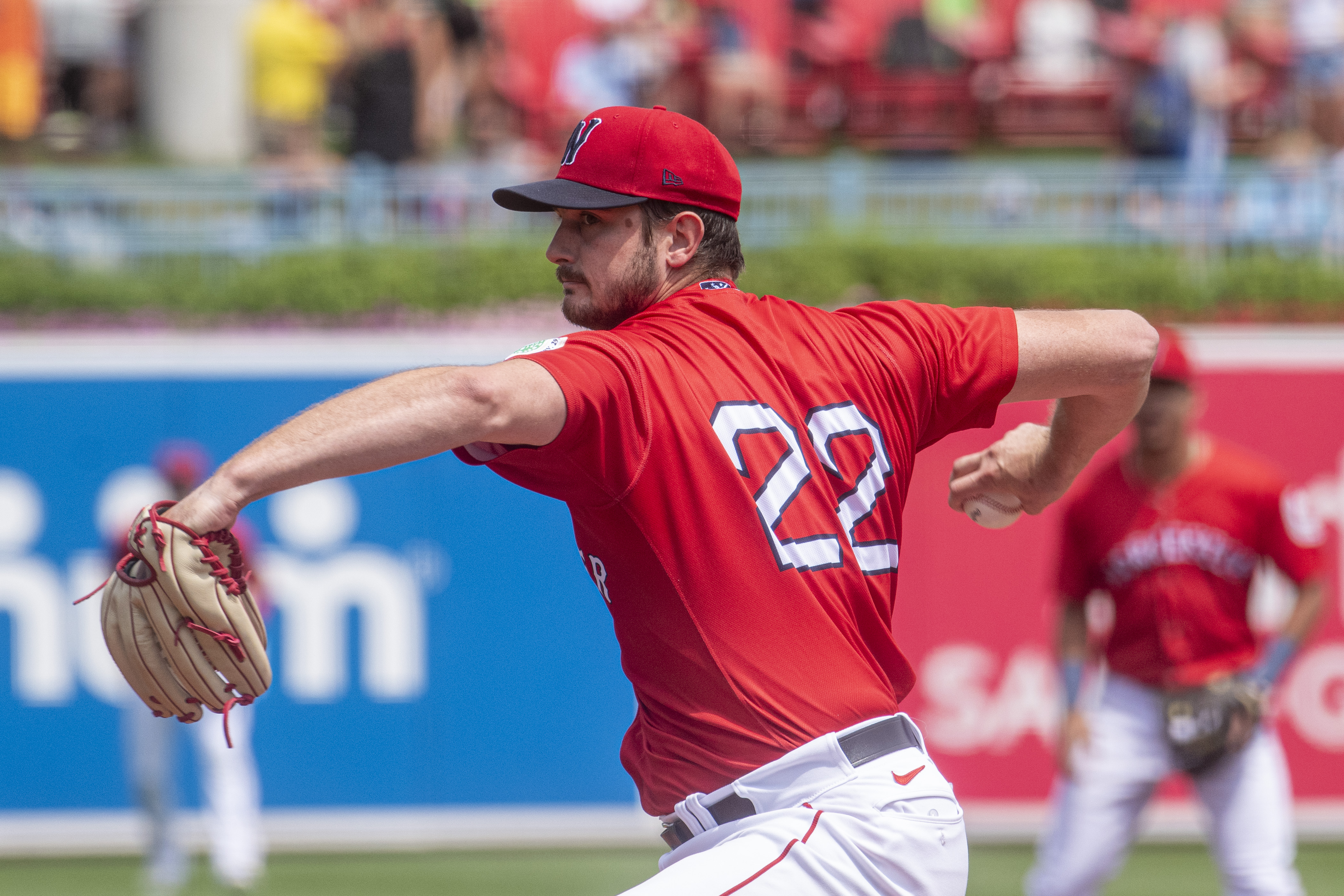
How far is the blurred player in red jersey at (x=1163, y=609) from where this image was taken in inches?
220

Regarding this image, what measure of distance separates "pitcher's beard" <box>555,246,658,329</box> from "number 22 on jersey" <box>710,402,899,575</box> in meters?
0.38

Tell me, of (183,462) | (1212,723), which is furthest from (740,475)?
(183,462)

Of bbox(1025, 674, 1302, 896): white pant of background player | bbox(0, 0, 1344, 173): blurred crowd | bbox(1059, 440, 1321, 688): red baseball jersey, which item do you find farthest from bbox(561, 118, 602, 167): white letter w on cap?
bbox(0, 0, 1344, 173): blurred crowd

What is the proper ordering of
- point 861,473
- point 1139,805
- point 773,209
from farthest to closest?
point 773,209
point 1139,805
point 861,473

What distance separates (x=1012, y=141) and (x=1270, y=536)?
29.5 feet

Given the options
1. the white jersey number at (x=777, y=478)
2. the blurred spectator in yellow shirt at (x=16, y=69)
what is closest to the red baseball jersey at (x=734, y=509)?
the white jersey number at (x=777, y=478)

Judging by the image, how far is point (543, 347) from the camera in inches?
105

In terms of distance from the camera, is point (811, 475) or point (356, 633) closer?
point (811, 475)

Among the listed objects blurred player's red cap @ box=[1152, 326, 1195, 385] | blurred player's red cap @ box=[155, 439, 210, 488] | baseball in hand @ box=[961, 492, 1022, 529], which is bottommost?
blurred player's red cap @ box=[155, 439, 210, 488]

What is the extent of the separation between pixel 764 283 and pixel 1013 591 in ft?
8.43

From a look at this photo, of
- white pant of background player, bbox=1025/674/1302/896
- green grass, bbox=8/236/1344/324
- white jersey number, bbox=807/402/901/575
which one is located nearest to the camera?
white jersey number, bbox=807/402/901/575

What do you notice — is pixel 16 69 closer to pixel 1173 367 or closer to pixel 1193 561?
pixel 1173 367

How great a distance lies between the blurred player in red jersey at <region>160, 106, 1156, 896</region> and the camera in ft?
8.69

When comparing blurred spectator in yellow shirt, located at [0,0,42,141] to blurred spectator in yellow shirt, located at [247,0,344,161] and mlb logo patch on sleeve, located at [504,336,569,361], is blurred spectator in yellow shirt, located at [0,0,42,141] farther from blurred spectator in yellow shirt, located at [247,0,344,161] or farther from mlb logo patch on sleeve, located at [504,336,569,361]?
mlb logo patch on sleeve, located at [504,336,569,361]
